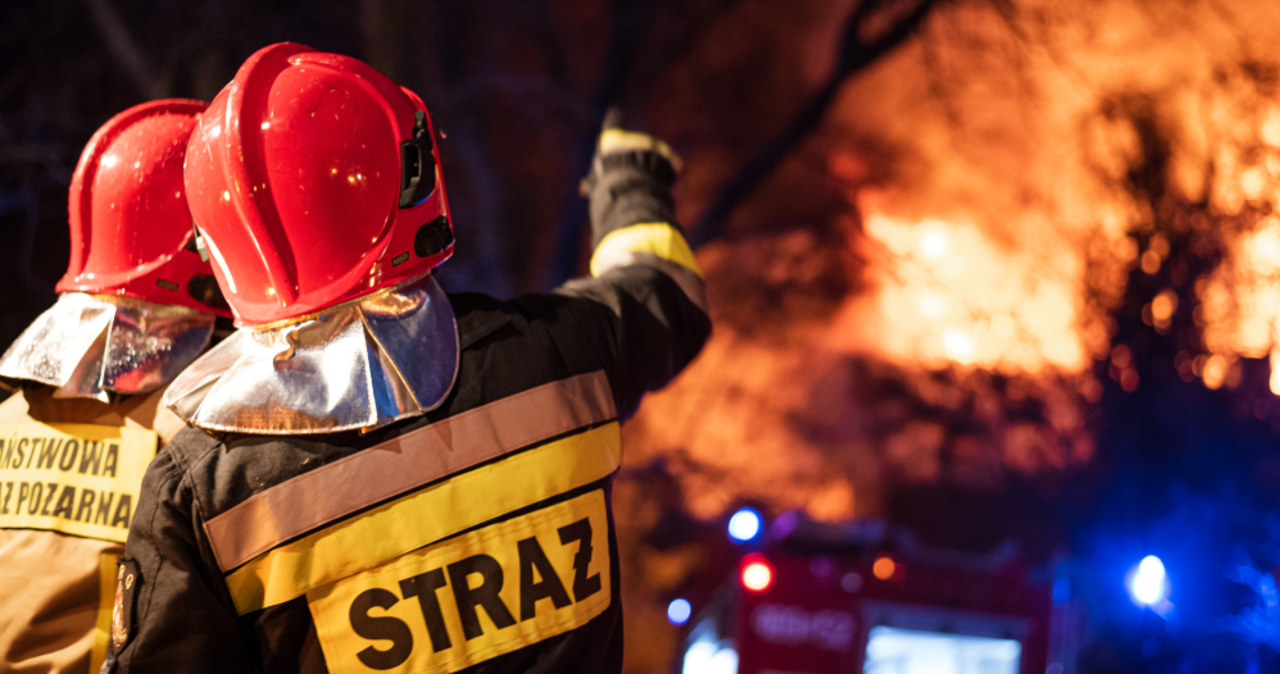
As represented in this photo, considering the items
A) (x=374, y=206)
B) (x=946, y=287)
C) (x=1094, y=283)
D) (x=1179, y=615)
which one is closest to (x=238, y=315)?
(x=374, y=206)

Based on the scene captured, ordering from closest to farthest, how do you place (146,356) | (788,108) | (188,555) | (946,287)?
1. (188,555)
2. (146,356)
3. (946,287)
4. (788,108)

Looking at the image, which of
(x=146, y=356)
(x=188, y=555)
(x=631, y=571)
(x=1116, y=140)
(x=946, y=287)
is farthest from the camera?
(x=631, y=571)

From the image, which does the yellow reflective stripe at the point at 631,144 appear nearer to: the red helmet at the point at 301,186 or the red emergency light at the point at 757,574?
the red helmet at the point at 301,186

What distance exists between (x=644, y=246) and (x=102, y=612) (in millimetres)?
1410

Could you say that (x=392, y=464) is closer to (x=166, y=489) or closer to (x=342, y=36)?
(x=166, y=489)

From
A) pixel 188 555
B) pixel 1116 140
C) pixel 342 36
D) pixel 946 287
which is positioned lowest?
pixel 188 555

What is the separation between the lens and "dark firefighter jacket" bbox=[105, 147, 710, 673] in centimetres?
130

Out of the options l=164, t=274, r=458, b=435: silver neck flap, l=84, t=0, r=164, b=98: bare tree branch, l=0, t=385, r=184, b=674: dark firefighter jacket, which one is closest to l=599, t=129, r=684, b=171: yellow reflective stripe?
l=164, t=274, r=458, b=435: silver neck flap

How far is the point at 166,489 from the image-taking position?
130 cm

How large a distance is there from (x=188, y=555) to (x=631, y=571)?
6.30m

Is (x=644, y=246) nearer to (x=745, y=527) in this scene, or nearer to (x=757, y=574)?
(x=757, y=574)

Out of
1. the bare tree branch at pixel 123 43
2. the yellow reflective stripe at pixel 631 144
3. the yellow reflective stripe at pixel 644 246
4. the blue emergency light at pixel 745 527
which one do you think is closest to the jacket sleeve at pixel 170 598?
the yellow reflective stripe at pixel 644 246

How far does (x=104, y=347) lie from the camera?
74.5 inches

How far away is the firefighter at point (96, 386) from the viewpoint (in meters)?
1.81
